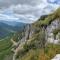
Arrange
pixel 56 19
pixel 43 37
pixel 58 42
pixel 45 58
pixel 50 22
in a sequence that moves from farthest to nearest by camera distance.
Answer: pixel 50 22 < pixel 56 19 < pixel 43 37 < pixel 58 42 < pixel 45 58

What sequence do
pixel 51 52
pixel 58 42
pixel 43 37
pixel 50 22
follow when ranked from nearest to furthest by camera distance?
1. pixel 51 52
2. pixel 58 42
3. pixel 43 37
4. pixel 50 22

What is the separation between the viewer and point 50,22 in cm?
2225

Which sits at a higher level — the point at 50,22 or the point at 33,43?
the point at 50,22

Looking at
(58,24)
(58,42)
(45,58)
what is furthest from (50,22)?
(45,58)

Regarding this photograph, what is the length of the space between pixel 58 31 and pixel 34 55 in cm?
531

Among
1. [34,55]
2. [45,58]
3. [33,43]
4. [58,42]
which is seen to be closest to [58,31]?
[58,42]

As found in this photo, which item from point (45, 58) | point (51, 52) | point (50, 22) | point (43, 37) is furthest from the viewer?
point (50, 22)

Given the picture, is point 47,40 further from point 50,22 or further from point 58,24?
point 50,22

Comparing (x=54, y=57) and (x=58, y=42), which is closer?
(x=54, y=57)

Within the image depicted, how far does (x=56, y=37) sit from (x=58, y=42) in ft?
2.21

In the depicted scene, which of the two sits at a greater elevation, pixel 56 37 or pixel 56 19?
pixel 56 19

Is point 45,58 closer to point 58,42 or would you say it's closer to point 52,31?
point 58,42

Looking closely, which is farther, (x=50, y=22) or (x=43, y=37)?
(x=50, y=22)

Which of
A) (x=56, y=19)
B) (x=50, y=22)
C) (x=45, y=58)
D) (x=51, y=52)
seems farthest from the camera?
(x=50, y=22)
